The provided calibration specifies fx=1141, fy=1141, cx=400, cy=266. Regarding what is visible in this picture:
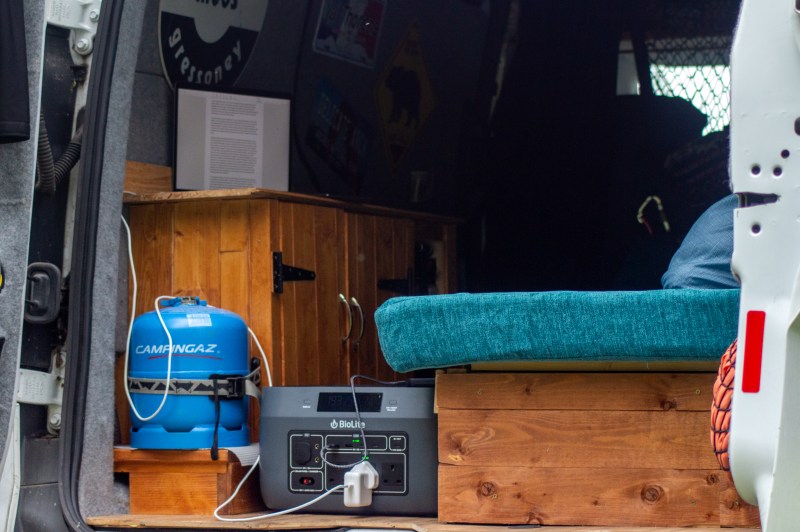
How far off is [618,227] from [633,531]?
7.61 feet

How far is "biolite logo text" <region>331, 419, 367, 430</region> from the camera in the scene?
2.79m

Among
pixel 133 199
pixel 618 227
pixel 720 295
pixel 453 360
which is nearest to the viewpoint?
pixel 720 295

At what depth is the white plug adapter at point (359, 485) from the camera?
268 centimetres

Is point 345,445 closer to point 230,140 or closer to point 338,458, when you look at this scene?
point 338,458

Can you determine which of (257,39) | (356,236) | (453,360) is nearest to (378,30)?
(257,39)

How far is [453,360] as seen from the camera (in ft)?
7.93

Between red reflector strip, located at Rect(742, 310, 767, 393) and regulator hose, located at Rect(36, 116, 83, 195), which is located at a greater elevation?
A: regulator hose, located at Rect(36, 116, 83, 195)

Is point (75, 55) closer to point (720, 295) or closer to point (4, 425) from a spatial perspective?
point (4, 425)

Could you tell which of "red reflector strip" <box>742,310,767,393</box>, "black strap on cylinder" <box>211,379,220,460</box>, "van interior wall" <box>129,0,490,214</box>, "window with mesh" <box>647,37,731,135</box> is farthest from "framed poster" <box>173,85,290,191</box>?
"red reflector strip" <box>742,310,767,393</box>

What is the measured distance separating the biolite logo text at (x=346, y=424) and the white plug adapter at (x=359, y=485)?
3.7 inches

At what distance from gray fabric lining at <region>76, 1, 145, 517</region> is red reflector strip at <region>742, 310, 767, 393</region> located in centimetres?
167

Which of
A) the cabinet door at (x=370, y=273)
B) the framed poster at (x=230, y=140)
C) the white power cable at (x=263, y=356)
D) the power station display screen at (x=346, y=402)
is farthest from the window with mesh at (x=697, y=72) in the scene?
the power station display screen at (x=346, y=402)

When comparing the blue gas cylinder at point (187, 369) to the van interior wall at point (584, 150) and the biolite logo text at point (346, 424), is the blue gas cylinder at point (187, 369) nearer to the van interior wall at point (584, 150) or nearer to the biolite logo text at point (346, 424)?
the biolite logo text at point (346, 424)

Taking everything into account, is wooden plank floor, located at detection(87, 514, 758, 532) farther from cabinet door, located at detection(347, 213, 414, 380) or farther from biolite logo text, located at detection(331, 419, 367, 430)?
cabinet door, located at detection(347, 213, 414, 380)
